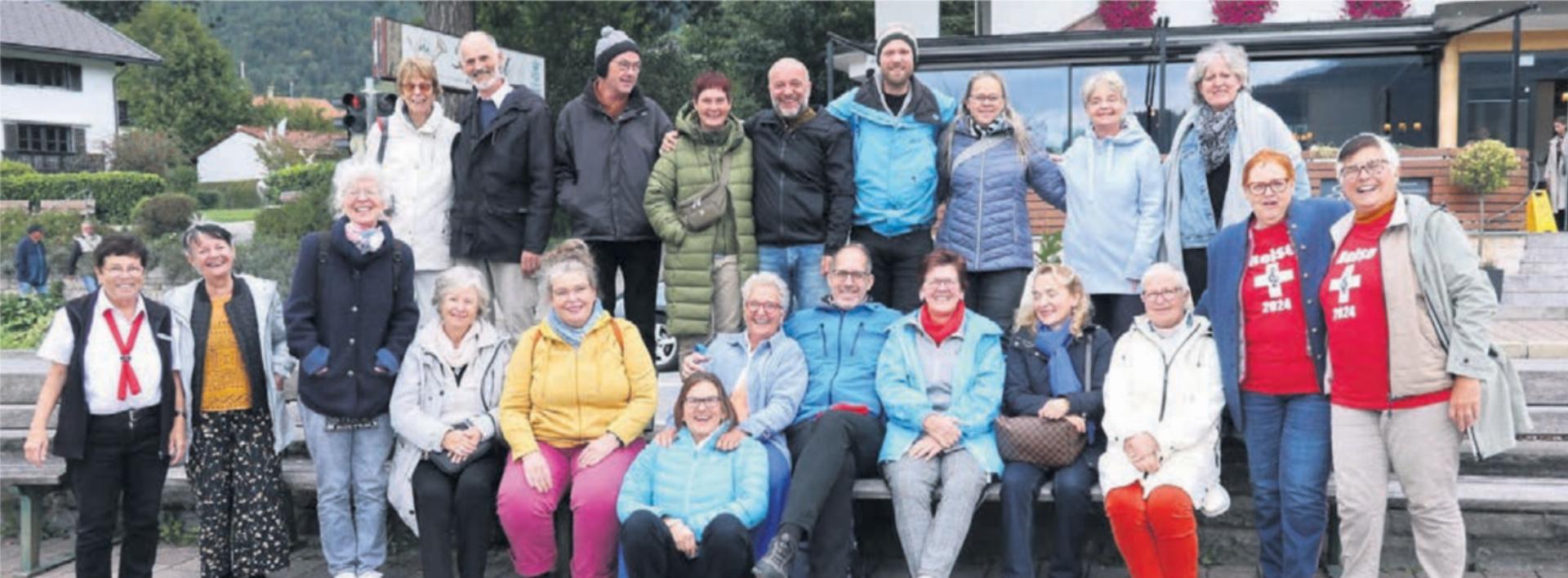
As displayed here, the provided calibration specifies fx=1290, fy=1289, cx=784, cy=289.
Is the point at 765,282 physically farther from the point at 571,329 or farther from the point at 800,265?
the point at 571,329

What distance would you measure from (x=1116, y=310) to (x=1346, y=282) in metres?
1.23

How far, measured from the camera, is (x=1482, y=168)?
1564 cm

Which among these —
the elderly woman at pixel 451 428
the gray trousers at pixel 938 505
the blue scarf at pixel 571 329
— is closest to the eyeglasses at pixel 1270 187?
the gray trousers at pixel 938 505

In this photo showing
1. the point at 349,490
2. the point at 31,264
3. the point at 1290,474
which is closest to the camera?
the point at 1290,474

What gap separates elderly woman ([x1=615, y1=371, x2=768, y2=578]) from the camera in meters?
4.79

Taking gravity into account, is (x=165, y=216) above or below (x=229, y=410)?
above

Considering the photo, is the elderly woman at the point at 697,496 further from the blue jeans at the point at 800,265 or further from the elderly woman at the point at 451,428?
the blue jeans at the point at 800,265

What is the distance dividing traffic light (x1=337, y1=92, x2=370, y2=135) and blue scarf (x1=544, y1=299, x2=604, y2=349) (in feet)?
25.7

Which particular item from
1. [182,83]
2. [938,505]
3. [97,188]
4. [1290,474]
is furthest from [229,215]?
[1290,474]

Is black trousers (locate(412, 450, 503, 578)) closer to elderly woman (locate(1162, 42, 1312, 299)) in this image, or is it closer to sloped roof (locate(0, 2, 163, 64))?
elderly woman (locate(1162, 42, 1312, 299))

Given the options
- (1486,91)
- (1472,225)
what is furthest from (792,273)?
(1486,91)

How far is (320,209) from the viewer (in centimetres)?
2039

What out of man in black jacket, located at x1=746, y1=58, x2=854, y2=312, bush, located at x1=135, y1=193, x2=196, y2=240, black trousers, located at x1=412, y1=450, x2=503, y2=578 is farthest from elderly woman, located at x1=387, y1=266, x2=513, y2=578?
bush, located at x1=135, y1=193, x2=196, y2=240

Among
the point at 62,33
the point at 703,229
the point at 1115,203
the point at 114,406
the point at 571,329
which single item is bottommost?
the point at 114,406
